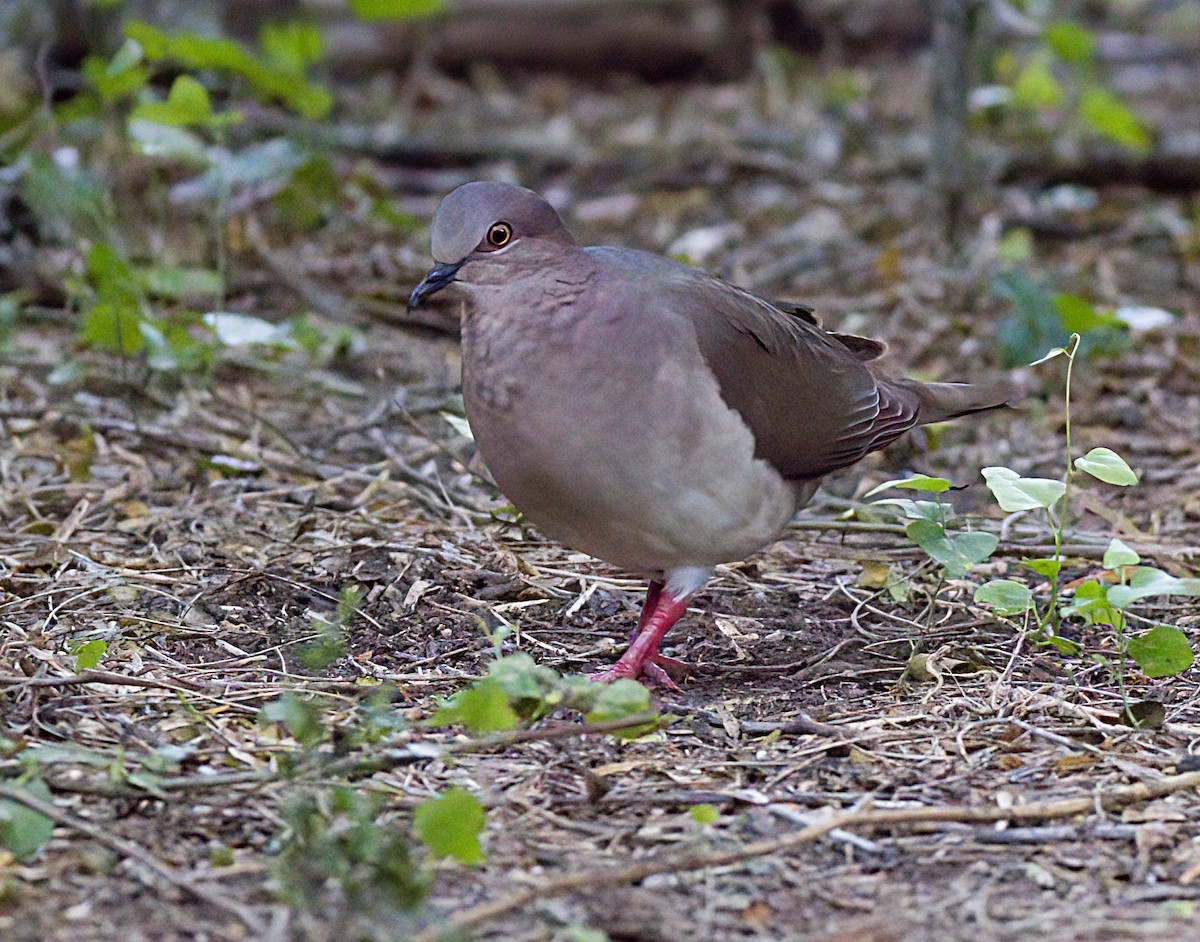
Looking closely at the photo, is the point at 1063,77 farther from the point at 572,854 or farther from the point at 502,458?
the point at 572,854

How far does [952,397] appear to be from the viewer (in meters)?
4.13

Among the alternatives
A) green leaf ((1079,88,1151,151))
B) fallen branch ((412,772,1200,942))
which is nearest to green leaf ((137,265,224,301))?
fallen branch ((412,772,1200,942))

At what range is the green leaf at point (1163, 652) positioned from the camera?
10.6 feet

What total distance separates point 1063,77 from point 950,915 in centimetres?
811

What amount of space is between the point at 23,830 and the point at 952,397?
2.66 m

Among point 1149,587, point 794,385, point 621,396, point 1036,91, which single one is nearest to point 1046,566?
point 1149,587

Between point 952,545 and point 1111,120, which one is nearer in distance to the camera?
point 952,545

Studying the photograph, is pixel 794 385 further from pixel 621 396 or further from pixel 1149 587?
pixel 1149 587

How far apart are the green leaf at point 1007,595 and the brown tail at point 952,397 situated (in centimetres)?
83

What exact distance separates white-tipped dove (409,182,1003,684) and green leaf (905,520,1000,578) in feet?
1.08

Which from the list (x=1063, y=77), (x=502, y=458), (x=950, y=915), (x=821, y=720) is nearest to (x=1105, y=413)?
(x=821, y=720)

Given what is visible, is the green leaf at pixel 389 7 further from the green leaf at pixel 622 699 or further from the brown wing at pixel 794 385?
the green leaf at pixel 622 699

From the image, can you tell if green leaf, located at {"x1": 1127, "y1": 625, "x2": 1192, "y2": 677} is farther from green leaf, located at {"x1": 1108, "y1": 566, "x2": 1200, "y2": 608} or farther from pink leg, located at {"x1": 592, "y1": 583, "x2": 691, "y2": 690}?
pink leg, located at {"x1": 592, "y1": 583, "x2": 691, "y2": 690}

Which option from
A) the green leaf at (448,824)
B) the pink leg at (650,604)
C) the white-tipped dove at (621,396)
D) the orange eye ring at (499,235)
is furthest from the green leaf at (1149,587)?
the orange eye ring at (499,235)
